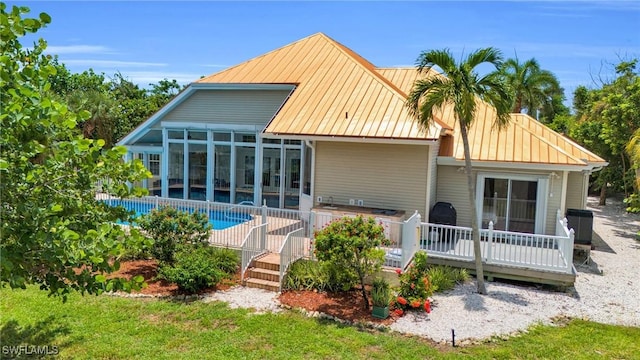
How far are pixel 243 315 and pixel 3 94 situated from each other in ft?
22.5

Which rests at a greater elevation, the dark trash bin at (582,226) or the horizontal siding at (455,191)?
the horizontal siding at (455,191)

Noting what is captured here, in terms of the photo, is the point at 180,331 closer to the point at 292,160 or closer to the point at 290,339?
the point at 290,339

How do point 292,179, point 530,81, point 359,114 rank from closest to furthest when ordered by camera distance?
point 359,114, point 292,179, point 530,81

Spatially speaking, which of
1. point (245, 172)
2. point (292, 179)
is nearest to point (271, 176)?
point (292, 179)

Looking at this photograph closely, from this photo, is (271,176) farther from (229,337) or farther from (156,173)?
(229,337)

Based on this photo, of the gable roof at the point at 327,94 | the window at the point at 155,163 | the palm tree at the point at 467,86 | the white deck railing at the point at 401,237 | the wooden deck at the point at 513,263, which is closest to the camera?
the palm tree at the point at 467,86

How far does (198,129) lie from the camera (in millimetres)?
18500

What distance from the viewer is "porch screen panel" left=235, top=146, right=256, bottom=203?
1792 centimetres

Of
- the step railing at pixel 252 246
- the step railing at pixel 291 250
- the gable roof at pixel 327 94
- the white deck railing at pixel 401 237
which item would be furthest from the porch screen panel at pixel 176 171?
the step railing at pixel 291 250

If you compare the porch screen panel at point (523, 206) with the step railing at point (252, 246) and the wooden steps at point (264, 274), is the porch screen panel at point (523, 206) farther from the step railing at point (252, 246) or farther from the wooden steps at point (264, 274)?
the step railing at point (252, 246)

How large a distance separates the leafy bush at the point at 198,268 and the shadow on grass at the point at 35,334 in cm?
253

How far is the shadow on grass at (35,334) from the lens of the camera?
7656mm

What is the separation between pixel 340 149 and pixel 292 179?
126 inches

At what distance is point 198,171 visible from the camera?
743 inches
